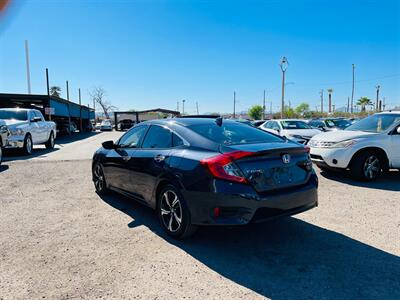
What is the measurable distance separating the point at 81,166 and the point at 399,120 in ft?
28.8

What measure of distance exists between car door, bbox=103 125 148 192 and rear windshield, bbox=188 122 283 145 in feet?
3.73

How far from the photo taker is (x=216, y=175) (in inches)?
127

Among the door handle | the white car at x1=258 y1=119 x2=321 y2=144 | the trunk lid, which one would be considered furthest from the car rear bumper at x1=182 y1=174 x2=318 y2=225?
the white car at x1=258 y1=119 x2=321 y2=144

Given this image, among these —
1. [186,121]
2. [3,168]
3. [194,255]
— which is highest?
[186,121]

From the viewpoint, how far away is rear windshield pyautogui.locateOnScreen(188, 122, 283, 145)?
151 inches

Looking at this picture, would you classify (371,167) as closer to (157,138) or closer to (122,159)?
(157,138)

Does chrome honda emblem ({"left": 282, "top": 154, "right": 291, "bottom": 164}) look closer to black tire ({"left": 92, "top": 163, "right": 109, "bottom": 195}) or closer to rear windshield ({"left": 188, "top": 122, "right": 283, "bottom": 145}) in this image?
rear windshield ({"left": 188, "top": 122, "right": 283, "bottom": 145})

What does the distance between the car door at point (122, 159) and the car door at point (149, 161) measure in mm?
141

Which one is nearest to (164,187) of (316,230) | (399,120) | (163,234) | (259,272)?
(163,234)

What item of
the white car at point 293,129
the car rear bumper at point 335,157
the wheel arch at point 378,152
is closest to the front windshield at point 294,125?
the white car at point 293,129

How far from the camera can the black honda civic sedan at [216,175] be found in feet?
10.5

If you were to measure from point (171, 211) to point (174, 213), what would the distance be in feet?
0.20

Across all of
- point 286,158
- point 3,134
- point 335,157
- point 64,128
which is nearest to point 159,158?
point 286,158

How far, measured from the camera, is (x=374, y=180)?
7035 millimetres
